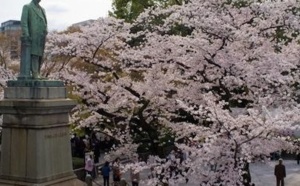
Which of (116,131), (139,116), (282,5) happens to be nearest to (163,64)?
(139,116)

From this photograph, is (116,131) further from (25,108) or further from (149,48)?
(25,108)

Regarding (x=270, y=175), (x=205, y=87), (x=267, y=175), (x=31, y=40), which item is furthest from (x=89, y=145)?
(x=31, y=40)

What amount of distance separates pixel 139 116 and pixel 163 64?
74.1 inches

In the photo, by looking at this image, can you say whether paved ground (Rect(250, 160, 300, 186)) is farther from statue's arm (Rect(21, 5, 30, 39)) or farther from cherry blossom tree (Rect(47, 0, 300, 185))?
statue's arm (Rect(21, 5, 30, 39))

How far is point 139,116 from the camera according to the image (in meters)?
15.6

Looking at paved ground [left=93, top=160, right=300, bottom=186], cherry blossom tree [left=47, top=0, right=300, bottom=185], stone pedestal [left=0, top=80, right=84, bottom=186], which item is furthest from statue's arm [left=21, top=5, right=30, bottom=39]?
Result: paved ground [left=93, top=160, right=300, bottom=186]

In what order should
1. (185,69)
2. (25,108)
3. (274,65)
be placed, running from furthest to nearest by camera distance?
(185,69), (274,65), (25,108)

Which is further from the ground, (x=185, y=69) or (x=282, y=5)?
(x=282, y=5)

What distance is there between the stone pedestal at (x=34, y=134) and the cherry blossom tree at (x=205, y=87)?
4391 mm

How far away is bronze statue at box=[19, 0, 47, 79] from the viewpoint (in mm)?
8914

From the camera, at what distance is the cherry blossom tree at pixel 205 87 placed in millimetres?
12195

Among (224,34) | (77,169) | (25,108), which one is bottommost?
(77,169)

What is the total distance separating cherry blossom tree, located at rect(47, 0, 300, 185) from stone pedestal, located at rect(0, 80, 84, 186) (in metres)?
4.39

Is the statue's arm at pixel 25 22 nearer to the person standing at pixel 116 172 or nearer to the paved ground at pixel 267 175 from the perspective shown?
the person standing at pixel 116 172
